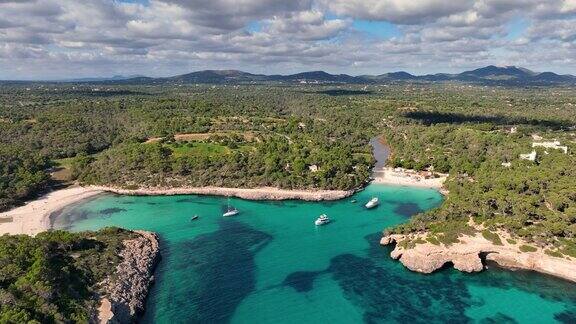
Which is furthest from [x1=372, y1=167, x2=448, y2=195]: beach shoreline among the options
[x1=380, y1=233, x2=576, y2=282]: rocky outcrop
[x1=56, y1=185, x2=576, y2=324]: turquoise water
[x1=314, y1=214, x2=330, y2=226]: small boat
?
[x1=380, y1=233, x2=576, y2=282]: rocky outcrop

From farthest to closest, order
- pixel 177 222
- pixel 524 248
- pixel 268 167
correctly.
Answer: pixel 268 167
pixel 177 222
pixel 524 248

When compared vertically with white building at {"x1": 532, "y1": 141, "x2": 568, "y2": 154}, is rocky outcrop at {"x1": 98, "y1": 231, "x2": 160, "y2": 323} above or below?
below

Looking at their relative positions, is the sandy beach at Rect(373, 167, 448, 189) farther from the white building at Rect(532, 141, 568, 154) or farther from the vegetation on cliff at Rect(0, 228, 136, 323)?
the vegetation on cliff at Rect(0, 228, 136, 323)

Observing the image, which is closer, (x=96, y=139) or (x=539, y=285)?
(x=539, y=285)

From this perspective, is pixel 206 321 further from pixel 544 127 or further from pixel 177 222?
pixel 544 127

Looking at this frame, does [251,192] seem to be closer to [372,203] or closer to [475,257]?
[372,203]

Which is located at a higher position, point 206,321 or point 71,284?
point 71,284

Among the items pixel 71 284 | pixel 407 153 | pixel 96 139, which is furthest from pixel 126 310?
pixel 96 139
